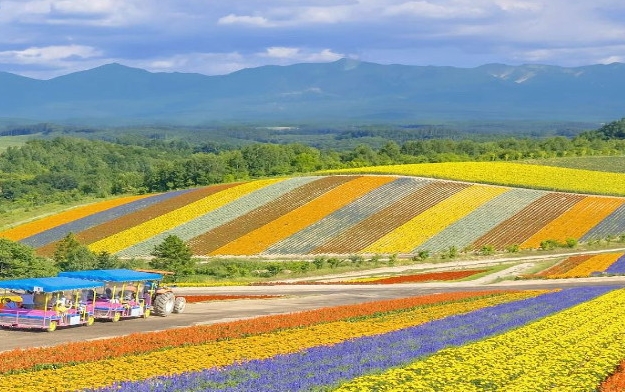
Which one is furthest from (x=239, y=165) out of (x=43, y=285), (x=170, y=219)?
(x=43, y=285)

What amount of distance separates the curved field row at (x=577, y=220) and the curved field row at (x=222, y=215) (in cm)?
2928

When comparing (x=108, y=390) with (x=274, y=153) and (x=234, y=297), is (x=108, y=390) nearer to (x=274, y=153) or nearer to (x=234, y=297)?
(x=234, y=297)

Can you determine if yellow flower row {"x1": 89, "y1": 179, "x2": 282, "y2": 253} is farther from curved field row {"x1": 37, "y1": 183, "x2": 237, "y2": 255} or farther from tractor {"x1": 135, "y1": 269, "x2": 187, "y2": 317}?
tractor {"x1": 135, "y1": 269, "x2": 187, "y2": 317}

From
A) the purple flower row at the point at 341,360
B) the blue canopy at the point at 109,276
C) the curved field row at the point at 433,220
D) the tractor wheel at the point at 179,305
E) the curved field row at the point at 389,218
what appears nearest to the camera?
the purple flower row at the point at 341,360

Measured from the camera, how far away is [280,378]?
23.6m

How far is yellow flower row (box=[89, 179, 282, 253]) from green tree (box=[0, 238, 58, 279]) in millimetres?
22222

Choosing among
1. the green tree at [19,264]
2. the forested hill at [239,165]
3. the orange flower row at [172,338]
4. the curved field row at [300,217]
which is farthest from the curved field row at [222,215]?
the orange flower row at [172,338]

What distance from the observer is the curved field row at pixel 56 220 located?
9575 centimetres

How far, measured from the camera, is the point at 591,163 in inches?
4924

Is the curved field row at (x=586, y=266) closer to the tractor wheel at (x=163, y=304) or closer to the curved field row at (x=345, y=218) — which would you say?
the curved field row at (x=345, y=218)

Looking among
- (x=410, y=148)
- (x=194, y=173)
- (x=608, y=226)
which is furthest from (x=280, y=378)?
(x=410, y=148)

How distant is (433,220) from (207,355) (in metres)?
62.9

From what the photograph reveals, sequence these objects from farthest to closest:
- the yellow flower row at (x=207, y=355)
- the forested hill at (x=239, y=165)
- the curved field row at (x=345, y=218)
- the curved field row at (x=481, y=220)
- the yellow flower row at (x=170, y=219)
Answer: the forested hill at (x=239, y=165)
the yellow flower row at (x=170, y=219)
the curved field row at (x=345, y=218)
the curved field row at (x=481, y=220)
the yellow flower row at (x=207, y=355)

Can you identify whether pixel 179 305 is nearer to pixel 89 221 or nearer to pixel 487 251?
pixel 487 251
